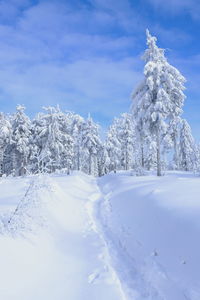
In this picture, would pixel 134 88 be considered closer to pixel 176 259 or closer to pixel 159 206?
pixel 159 206

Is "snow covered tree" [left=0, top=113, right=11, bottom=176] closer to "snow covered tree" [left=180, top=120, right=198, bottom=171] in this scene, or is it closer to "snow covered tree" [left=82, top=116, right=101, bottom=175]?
"snow covered tree" [left=82, top=116, right=101, bottom=175]

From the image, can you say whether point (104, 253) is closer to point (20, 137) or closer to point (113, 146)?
point (20, 137)

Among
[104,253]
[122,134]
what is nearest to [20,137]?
[122,134]

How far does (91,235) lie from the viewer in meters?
10.5

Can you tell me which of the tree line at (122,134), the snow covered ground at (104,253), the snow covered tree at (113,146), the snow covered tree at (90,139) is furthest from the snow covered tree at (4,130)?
the snow covered ground at (104,253)

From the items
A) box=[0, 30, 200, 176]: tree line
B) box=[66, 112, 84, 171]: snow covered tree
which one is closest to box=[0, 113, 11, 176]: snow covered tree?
box=[0, 30, 200, 176]: tree line

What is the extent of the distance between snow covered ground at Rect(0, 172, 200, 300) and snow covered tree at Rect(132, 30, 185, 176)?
14.4m

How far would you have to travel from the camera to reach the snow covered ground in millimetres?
6016

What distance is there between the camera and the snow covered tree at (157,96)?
Result: 2538 centimetres

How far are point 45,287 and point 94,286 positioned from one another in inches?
42.1

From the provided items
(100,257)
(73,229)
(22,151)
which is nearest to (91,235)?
(73,229)

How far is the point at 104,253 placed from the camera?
28.2ft

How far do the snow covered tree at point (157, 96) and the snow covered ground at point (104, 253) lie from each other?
14.4 meters

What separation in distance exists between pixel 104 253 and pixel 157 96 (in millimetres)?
19322
